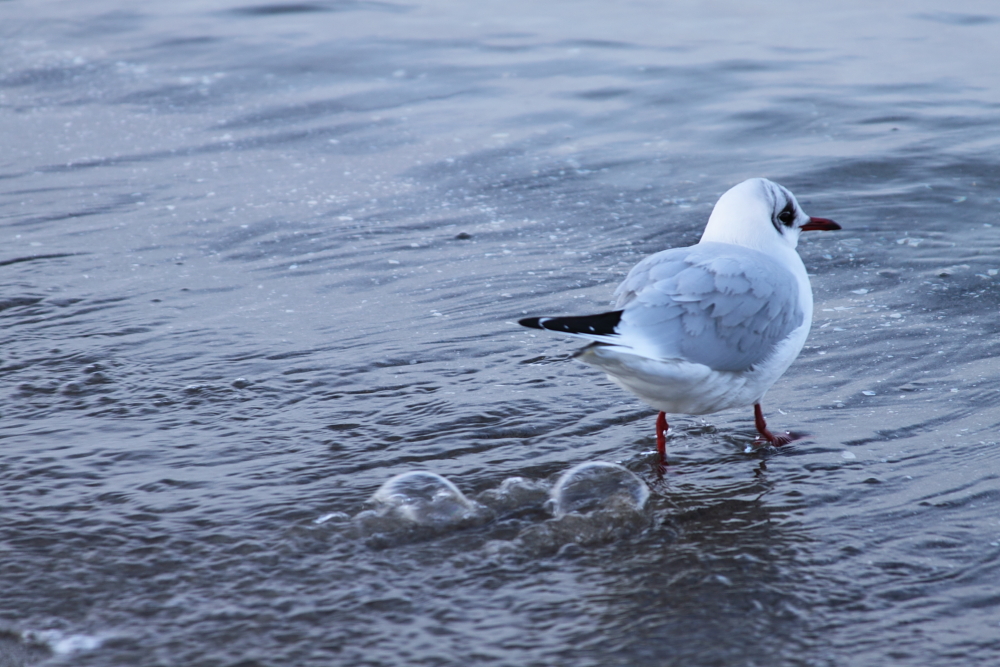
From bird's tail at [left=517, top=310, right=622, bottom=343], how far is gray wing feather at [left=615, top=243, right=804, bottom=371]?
0.16ft

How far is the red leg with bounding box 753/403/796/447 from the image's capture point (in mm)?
3957

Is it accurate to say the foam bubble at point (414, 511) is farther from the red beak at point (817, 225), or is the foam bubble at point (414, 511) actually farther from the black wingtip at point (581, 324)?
the red beak at point (817, 225)

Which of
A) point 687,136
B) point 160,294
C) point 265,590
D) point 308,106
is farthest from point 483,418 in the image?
point 308,106

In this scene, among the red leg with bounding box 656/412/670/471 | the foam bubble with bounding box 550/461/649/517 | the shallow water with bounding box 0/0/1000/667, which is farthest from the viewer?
the red leg with bounding box 656/412/670/471

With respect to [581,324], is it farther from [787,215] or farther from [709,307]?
[787,215]

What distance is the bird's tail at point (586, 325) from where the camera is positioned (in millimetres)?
3117

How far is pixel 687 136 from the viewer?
327 inches

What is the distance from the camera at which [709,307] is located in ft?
11.9

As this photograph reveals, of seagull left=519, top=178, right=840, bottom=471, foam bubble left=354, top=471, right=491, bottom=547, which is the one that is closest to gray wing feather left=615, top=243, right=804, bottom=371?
seagull left=519, top=178, right=840, bottom=471

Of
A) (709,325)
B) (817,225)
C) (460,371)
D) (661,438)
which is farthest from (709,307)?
(460,371)

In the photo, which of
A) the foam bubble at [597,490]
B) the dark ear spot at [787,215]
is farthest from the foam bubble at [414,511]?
the dark ear spot at [787,215]

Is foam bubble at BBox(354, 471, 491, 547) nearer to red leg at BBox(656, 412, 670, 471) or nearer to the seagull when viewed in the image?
the seagull

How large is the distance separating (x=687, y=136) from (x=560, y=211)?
2089mm

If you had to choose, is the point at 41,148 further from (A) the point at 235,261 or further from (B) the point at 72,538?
(B) the point at 72,538
